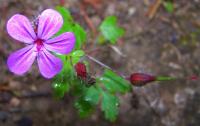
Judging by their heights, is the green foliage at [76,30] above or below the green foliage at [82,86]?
above

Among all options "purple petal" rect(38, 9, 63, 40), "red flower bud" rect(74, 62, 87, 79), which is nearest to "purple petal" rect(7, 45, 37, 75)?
"purple petal" rect(38, 9, 63, 40)

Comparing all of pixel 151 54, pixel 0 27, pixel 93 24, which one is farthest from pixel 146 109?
pixel 0 27

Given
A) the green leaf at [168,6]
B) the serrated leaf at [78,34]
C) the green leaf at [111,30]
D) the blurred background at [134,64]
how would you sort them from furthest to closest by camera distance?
the green leaf at [168,6] → the blurred background at [134,64] → the green leaf at [111,30] → the serrated leaf at [78,34]

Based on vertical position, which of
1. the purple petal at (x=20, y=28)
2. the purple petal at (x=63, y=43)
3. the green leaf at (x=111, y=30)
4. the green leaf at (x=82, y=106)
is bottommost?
the green leaf at (x=82, y=106)

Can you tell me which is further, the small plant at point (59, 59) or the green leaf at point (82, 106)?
the green leaf at point (82, 106)

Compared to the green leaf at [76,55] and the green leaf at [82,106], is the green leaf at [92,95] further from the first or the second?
the green leaf at [76,55]

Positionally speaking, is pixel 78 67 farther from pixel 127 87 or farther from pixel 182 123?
pixel 182 123

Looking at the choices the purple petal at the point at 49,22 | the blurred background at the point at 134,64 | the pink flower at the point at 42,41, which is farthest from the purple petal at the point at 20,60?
the blurred background at the point at 134,64
